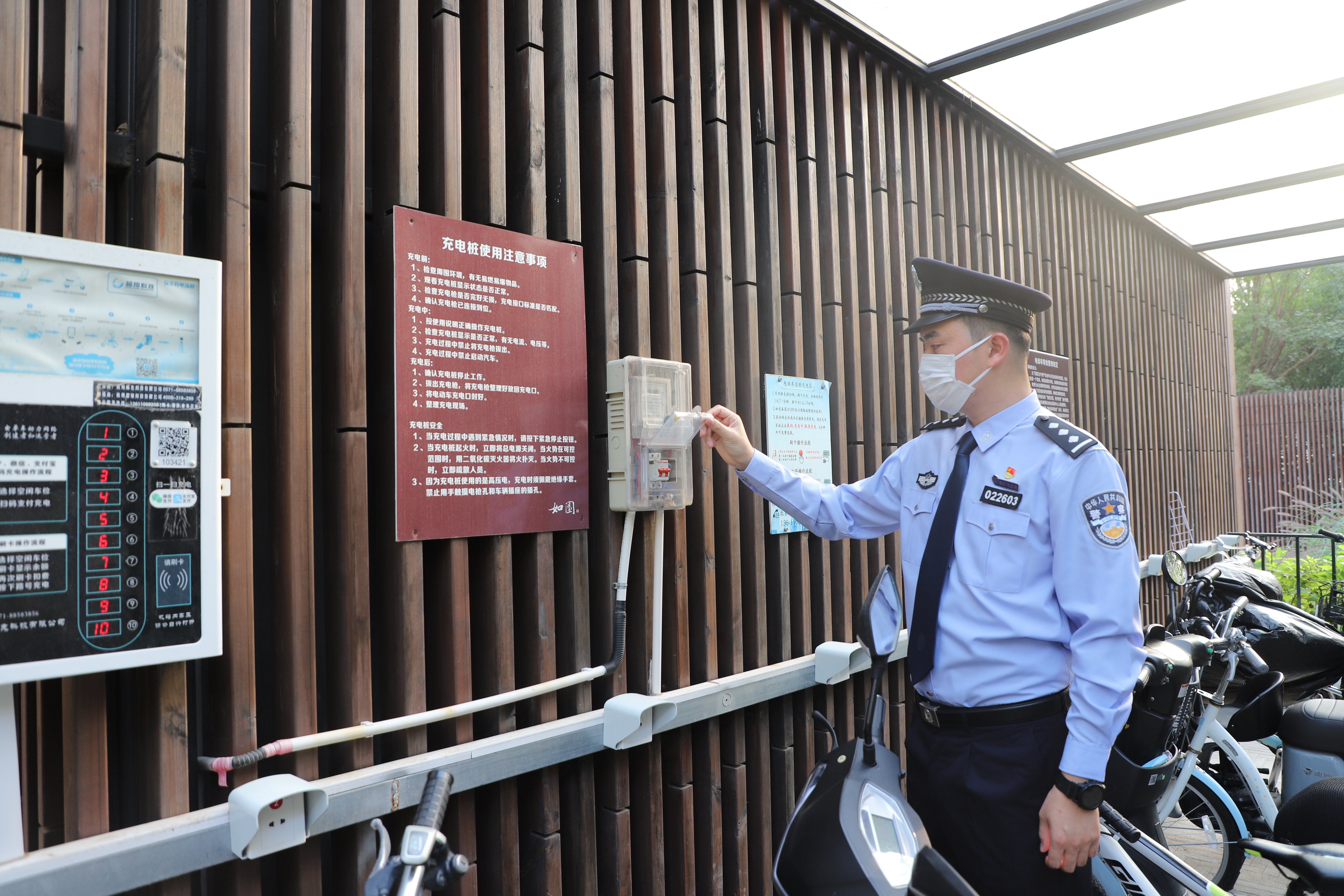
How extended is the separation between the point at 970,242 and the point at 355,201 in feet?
11.1

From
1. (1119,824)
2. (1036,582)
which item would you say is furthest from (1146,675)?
(1036,582)

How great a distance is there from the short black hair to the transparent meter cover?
75 cm

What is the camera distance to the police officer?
5.95 ft

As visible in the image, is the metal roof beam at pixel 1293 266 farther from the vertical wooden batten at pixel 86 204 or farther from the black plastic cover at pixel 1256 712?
the vertical wooden batten at pixel 86 204

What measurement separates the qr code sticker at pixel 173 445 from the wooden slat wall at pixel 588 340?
5.6 inches

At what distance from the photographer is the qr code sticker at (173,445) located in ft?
4.77

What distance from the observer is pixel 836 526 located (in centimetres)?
246

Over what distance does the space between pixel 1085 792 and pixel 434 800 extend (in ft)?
4.77

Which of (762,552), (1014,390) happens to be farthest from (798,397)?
(1014,390)

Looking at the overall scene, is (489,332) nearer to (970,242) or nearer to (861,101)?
(861,101)

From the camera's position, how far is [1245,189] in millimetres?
5254

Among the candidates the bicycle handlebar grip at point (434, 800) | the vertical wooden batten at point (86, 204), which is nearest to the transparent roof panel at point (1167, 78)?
the vertical wooden batten at point (86, 204)

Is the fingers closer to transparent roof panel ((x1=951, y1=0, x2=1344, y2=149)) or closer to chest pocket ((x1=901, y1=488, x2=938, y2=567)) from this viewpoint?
chest pocket ((x1=901, y1=488, x2=938, y2=567))

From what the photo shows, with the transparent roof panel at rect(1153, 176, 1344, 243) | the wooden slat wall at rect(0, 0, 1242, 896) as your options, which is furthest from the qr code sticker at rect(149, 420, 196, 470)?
the transparent roof panel at rect(1153, 176, 1344, 243)
